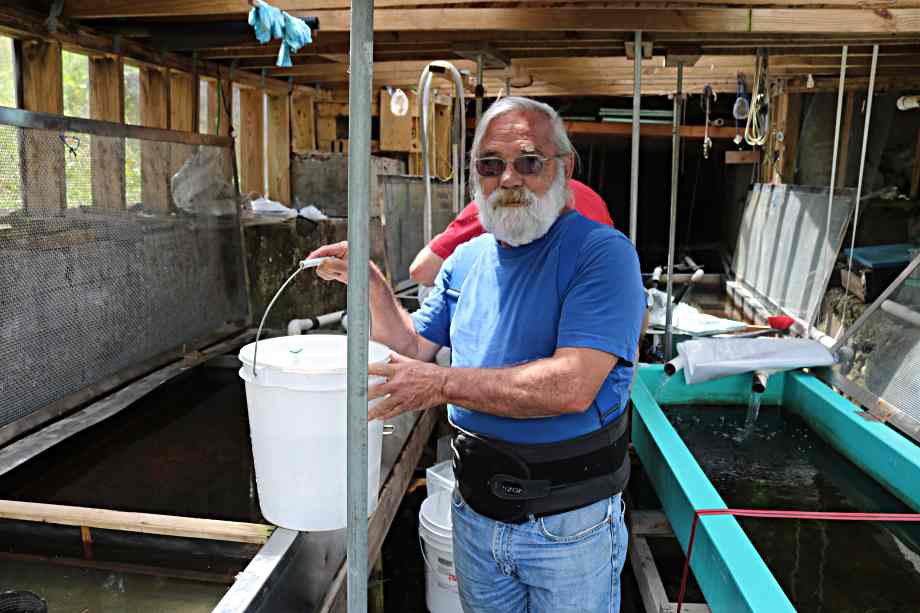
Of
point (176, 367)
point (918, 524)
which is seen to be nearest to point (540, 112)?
point (918, 524)

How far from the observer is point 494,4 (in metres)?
4.19

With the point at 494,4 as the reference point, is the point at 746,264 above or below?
below

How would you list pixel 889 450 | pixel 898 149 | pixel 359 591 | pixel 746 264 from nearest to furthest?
pixel 359 591 → pixel 889 450 → pixel 746 264 → pixel 898 149

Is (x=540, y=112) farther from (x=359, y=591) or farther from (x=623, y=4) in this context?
(x=623, y=4)

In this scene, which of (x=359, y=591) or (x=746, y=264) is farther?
(x=746, y=264)

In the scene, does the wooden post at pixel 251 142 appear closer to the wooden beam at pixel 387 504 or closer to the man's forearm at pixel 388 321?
the wooden beam at pixel 387 504

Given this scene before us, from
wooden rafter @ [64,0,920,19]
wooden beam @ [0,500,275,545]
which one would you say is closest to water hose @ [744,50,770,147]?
wooden rafter @ [64,0,920,19]

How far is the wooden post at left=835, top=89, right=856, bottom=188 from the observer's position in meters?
8.38

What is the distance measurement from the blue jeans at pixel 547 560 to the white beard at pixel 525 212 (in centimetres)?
73

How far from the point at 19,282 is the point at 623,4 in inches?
128

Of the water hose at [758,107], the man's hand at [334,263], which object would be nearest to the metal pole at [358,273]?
the man's hand at [334,263]

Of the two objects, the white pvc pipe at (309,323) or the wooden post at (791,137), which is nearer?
the white pvc pipe at (309,323)

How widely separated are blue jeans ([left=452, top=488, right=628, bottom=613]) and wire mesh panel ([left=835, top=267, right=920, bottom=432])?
7.12ft

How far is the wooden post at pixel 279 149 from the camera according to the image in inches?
314
